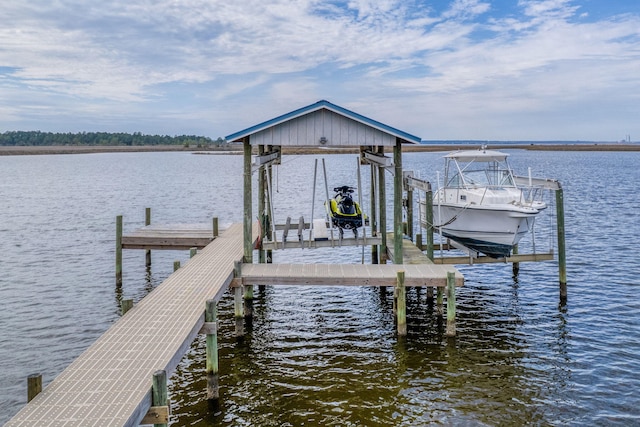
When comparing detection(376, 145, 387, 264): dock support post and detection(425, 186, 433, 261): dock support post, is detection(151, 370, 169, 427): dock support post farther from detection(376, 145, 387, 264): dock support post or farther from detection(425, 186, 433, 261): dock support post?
detection(376, 145, 387, 264): dock support post

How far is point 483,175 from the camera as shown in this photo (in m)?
18.8

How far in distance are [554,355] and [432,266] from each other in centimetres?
363

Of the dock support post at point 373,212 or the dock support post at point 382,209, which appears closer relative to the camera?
the dock support post at point 382,209

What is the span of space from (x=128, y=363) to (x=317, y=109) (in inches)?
333

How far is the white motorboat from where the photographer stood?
1614cm

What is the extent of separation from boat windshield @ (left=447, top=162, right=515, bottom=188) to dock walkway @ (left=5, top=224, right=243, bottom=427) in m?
8.94

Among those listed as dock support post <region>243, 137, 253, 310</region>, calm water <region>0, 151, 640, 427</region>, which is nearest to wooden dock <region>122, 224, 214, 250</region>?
calm water <region>0, 151, 640, 427</region>

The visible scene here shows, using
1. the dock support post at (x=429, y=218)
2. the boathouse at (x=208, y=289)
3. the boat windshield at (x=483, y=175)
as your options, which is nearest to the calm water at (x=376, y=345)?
the boathouse at (x=208, y=289)

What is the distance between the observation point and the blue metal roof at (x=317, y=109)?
14578 millimetres

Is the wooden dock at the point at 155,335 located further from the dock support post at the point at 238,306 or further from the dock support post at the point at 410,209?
the dock support post at the point at 410,209

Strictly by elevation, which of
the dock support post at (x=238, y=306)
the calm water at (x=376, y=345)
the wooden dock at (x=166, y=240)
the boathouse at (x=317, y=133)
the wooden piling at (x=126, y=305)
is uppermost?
the boathouse at (x=317, y=133)

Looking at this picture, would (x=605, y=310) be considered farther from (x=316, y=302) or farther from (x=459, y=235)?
(x=316, y=302)

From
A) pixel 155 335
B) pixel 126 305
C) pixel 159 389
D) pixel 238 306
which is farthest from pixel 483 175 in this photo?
pixel 159 389

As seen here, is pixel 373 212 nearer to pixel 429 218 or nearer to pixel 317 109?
pixel 429 218
